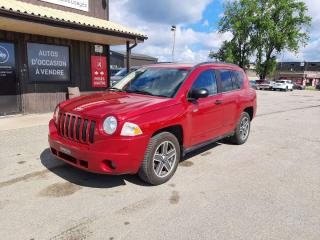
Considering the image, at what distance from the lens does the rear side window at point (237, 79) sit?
6204mm

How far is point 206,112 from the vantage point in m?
4.98

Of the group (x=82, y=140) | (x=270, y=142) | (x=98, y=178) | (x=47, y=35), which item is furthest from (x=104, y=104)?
(x=47, y=35)

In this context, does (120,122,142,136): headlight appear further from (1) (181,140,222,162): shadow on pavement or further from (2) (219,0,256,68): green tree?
(2) (219,0,256,68): green tree

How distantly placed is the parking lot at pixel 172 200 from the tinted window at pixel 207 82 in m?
1.33

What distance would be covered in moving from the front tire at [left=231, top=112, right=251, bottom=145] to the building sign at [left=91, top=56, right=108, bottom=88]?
7099mm

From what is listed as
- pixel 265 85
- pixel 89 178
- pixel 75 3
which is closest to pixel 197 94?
pixel 89 178

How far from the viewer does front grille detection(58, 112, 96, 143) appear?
379cm

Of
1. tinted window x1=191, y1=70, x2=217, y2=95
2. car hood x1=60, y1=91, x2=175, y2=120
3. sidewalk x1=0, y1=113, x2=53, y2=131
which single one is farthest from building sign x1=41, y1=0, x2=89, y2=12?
tinted window x1=191, y1=70, x2=217, y2=95

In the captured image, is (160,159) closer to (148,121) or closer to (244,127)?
(148,121)

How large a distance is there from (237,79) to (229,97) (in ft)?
2.63

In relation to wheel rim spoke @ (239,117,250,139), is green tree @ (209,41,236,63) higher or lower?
higher

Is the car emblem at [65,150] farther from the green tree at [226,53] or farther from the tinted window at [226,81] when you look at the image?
the green tree at [226,53]

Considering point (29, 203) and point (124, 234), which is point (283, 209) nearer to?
point (124, 234)

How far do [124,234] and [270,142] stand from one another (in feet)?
16.8
